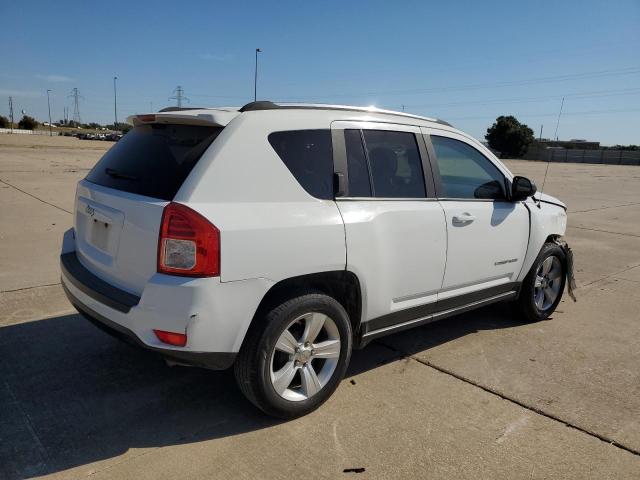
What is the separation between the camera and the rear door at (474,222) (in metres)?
3.82

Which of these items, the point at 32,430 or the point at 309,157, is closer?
the point at 32,430

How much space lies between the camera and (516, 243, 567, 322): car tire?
4723mm

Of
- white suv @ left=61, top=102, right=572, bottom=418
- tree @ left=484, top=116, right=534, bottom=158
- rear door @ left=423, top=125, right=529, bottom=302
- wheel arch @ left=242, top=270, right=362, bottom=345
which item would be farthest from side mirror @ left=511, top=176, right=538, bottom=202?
tree @ left=484, top=116, right=534, bottom=158

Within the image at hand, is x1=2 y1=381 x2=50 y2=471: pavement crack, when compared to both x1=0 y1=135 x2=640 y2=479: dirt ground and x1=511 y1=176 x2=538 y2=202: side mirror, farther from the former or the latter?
x1=511 y1=176 x2=538 y2=202: side mirror

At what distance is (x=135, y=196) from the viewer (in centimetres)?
284

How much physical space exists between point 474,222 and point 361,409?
66.1 inches

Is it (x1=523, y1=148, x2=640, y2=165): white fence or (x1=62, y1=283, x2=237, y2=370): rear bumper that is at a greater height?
(x1=523, y1=148, x2=640, y2=165): white fence

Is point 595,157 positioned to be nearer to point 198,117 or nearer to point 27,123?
point 198,117

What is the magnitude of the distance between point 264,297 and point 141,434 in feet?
3.34

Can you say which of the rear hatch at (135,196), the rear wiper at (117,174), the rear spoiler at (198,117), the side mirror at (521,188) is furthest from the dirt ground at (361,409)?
the rear spoiler at (198,117)

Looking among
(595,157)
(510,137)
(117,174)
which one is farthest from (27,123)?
(117,174)

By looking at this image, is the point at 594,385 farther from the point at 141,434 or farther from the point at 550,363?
the point at 141,434

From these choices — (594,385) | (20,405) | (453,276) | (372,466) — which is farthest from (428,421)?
(20,405)

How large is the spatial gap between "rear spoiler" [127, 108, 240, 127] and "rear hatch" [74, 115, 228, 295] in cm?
1
